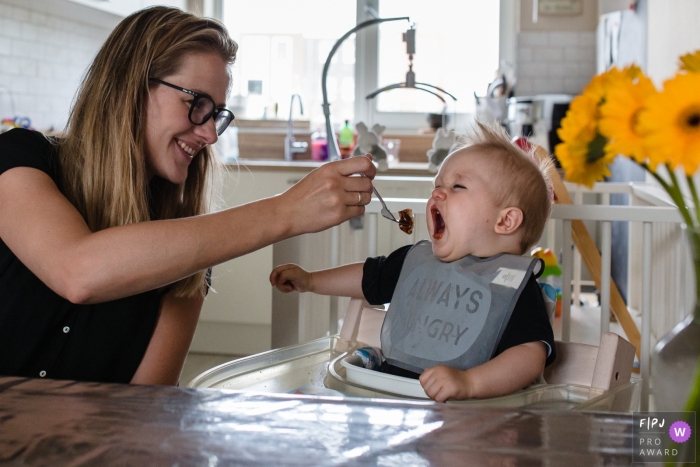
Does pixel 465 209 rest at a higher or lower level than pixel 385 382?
higher

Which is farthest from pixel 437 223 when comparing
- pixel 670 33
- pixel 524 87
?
pixel 524 87

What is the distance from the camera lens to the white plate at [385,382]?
107 centimetres

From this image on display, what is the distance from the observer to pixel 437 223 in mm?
1347

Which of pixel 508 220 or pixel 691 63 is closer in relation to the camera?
pixel 691 63

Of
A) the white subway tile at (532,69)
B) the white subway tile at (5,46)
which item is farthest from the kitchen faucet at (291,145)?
the white subway tile at (5,46)

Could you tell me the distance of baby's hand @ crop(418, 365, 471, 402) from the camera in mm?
1020

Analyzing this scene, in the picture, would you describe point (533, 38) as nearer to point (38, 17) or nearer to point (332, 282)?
point (38, 17)

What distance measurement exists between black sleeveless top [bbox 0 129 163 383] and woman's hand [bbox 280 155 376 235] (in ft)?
1.28

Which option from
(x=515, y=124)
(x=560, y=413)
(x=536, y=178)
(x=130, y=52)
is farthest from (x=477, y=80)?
(x=560, y=413)

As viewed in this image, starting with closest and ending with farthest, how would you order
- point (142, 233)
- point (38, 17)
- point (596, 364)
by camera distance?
point (142, 233) → point (596, 364) → point (38, 17)

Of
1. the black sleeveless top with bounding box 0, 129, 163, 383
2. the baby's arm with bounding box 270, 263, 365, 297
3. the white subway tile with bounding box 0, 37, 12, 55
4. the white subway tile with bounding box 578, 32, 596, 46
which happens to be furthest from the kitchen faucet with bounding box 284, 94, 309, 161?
the black sleeveless top with bounding box 0, 129, 163, 383

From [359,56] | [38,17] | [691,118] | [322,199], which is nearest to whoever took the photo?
[691,118]

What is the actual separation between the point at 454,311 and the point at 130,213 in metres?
0.57

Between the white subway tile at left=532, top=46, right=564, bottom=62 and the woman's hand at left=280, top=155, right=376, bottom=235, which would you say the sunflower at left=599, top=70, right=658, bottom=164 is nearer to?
the woman's hand at left=280, top=155, right=376, bottom=235
